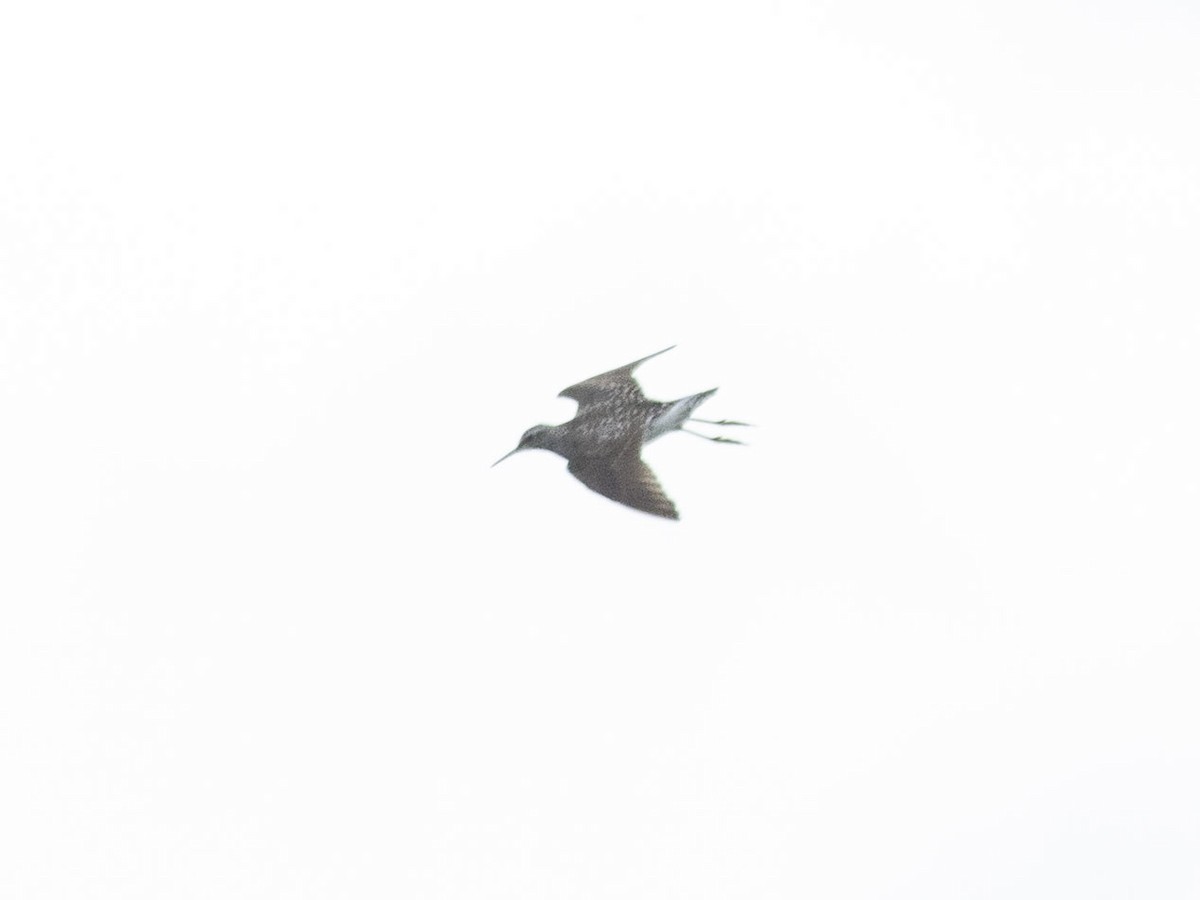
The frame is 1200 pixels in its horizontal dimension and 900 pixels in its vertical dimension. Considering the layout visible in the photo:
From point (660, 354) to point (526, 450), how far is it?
8.21 feet

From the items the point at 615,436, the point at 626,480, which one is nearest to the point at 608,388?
the point at 615,436

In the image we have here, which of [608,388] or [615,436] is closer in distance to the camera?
[615,436]

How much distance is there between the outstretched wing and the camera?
2109 centimetres

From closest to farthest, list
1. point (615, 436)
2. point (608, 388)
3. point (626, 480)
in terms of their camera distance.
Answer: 1. point (626, 480)
2. point (615, 436)
3. point (608, 388)

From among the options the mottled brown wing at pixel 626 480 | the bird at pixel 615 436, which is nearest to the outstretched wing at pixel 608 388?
the bird at pixel 615 436

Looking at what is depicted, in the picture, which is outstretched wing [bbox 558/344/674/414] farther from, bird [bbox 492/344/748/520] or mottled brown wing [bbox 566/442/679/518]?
mottled brown wing [bbox 566/442/679/518]

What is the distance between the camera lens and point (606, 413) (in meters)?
20.8

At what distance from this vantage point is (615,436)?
20438 millimetres

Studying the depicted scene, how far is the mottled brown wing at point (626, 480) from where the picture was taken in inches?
762

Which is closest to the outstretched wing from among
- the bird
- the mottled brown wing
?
the bird

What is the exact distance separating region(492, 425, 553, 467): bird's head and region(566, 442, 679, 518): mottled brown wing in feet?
1.84

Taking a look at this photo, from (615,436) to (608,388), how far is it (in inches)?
45.5

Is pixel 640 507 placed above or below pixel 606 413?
below

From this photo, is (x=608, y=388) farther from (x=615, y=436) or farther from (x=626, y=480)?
(x=626, y=480)
